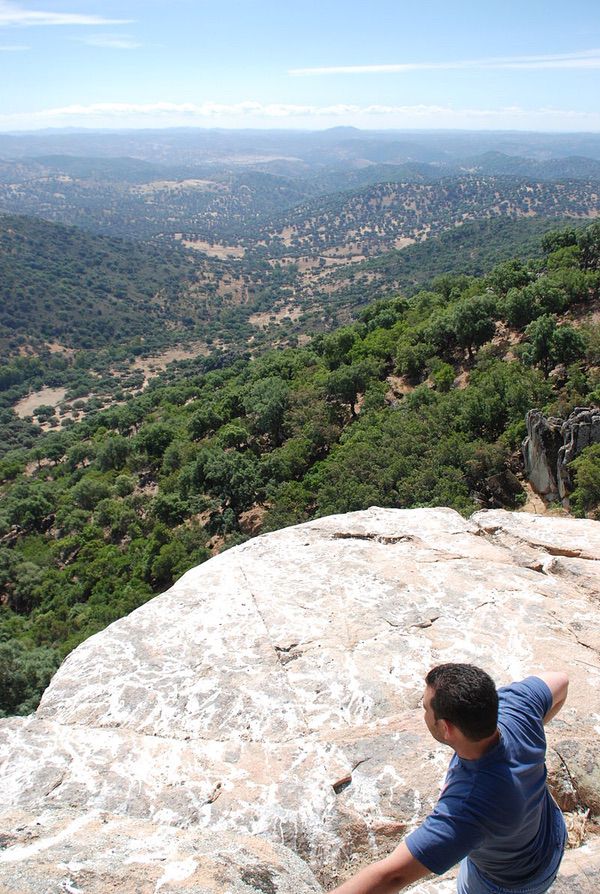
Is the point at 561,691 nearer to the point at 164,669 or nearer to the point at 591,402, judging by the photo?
the point at 164,669

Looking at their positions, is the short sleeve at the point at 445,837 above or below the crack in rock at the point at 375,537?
above

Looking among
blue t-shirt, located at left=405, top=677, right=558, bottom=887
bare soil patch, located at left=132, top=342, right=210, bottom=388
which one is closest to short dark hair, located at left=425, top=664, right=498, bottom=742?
blue t-shirt, located at left=405, top=677, right=558, bottom=887

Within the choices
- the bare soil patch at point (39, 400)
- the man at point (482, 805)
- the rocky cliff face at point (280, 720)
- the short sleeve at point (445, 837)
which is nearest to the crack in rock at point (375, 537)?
the rocky cliff face at point (280, 720)

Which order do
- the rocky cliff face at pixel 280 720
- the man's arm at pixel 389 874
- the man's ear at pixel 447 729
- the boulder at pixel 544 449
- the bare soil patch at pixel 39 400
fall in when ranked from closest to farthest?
the man's arm at pixel 389 874 < the man's ear at pixel 447 729 < the rocky cliff face at pixel 280 720 < the boulder at pixel 544 449 < the bare soil patch at pixel 39 400

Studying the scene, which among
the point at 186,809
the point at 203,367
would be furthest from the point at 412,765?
the point at 203,367

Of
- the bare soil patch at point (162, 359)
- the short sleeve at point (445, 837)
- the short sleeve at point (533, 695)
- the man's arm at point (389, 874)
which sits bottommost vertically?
the bare soil patch at point (162, 359)

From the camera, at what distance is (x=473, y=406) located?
35469 mm

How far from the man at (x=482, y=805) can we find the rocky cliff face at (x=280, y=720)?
5.48ft

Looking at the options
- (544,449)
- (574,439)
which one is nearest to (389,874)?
(574,439)

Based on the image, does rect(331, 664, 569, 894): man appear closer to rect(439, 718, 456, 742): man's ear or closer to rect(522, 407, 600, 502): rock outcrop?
rect(439, 718, 456, 742): man's ear

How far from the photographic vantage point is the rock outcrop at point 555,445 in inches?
1056

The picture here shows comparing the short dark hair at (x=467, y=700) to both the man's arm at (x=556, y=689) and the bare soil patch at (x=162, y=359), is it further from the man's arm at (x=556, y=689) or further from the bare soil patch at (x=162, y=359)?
the bare soil patch at (x=162, y=359)

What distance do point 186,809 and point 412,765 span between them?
3117 mm

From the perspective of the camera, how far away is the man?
3.86m
